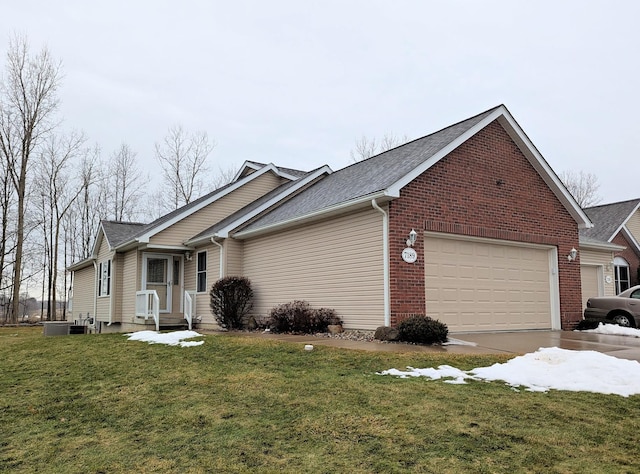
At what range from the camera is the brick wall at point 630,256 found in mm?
21766

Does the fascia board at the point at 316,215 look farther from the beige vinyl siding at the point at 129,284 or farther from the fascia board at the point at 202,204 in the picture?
the beige vinyl siding at the point at 129,284

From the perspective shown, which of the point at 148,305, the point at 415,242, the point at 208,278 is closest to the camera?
the point at 415,242

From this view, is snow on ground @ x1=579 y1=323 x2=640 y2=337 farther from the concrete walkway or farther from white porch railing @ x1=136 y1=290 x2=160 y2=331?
white porch railing @ x1=136 y1=290 x2=160 y2=331

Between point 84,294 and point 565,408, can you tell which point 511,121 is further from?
point 84,294

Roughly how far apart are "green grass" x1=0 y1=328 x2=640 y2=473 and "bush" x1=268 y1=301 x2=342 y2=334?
13.6ft

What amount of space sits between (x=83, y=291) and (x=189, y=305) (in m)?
12.1

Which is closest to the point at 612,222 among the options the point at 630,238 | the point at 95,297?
the point at 630,238

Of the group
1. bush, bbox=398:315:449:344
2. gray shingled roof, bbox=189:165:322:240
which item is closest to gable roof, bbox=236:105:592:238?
gray shingled roof, bbox=189:165:322:240

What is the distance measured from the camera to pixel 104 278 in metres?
20.8

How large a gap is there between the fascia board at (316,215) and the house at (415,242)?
4 centimetres

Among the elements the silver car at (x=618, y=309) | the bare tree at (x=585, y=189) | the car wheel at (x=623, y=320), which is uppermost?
the bare tree at (x=585, y=189)

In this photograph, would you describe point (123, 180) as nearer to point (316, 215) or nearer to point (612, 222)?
point (316, 215)

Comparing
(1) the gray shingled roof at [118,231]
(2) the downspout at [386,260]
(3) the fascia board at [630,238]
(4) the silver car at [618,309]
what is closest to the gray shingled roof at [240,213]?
(1) the gray shingled roof at [118,231]

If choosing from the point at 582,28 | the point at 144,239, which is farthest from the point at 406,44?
the point at 144,239
